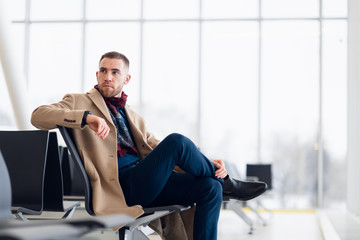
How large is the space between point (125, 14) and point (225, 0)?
1.84m

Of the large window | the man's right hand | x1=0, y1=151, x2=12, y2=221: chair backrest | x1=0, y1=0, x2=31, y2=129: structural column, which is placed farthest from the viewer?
the large window

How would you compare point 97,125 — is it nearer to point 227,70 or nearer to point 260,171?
point 260,171

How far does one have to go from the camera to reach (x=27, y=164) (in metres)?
2.58

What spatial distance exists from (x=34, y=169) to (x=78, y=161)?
18.2 inches

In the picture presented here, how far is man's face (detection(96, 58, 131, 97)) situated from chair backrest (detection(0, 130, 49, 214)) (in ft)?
1.10

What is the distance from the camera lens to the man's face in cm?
255

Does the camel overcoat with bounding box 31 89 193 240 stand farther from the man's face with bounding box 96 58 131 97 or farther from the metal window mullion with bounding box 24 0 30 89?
the metal window mullion with bounding box 24 0 30 89

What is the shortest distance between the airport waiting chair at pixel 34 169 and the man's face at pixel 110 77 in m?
0.33

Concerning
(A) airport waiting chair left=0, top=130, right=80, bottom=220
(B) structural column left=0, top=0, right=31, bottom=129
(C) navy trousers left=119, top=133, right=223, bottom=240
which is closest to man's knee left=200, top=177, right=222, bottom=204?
(C) navy trousers left=119, top=133, right=223, bottom=240

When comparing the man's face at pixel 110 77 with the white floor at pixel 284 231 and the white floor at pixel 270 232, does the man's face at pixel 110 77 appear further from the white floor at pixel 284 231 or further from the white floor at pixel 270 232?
the white floor at pixel 270 232

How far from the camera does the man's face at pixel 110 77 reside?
100 inches

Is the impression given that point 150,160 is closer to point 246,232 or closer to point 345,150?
point 246,232

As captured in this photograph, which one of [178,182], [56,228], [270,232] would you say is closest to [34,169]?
[178,182]

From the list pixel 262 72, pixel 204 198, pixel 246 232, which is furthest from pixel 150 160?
pixel 262 72
